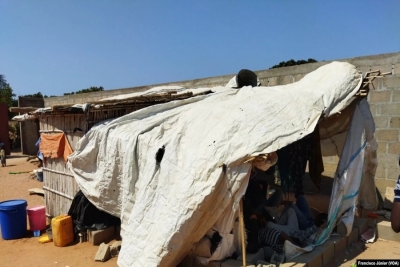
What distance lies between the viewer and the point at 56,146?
652 cm

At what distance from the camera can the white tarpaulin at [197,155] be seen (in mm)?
3396

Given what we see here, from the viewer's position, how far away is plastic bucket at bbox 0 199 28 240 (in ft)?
19.8

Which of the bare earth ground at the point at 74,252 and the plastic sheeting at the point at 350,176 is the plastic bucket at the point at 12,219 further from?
the plastic sheeting at the point at 350,176

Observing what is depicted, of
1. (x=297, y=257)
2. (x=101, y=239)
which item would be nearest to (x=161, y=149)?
(x=297, y=257)

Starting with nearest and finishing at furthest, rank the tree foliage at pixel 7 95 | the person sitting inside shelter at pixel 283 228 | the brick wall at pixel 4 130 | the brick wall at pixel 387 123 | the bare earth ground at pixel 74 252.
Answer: the person sitting inside shelter at pixel 283 228 < the bare earth ground at pixel 74 252 < the brick wall at pixel 387 123 < the brick wall at pixel 4 130 < the tree foliage at pixel 7 95

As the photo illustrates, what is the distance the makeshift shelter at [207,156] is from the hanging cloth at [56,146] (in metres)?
1.67

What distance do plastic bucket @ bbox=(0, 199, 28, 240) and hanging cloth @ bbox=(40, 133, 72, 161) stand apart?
114 centimetres

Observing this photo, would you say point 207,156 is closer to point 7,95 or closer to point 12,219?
point 12,219

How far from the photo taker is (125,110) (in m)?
6.19

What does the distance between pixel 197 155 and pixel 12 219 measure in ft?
15.5

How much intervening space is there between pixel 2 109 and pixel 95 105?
19.5 metres

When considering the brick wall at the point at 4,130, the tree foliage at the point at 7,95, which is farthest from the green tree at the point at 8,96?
→ the brick wall at the point at 4,130

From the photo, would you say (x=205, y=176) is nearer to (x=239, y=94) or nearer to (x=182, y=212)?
(x=182, y=212)

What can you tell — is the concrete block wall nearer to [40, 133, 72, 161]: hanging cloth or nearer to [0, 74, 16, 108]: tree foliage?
[40, 133, 72, 161]: hanging cloth
